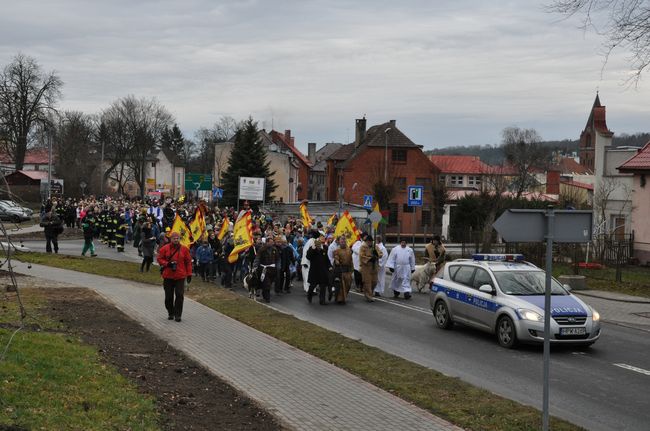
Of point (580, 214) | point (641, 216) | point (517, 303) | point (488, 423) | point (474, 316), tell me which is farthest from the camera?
point (641, 216)

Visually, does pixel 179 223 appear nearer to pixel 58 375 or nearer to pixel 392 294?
pixel 392 294

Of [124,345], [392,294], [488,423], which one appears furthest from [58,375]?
[392,294]

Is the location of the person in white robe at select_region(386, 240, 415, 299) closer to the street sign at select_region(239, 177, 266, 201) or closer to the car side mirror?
the car side mirror

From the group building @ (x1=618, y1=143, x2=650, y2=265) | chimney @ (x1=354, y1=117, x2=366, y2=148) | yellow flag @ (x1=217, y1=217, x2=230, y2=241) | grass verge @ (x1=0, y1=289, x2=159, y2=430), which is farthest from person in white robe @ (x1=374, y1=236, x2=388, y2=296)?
chimney @ (x1=354, y1=117, x2=366, y2=148)

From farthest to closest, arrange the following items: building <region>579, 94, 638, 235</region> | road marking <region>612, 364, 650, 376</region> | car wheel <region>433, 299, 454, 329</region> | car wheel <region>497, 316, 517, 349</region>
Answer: building <region>579, 94, 638, 235</region> → car wheel <region>433, 299, 454, 329</region> → car wheel <region>497, 316, 517, 349</region> → road marking <region>612, 364, 650, 376</region>

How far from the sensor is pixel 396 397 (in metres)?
9.66

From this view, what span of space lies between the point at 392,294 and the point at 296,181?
260 ft

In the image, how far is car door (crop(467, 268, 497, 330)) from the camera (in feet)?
47.5

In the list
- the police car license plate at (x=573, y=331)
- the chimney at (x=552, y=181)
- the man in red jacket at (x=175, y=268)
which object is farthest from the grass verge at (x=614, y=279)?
the chimney at (x=552, y=181)

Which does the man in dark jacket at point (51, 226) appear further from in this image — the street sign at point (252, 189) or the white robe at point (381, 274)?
the street sign at point (252, 189)

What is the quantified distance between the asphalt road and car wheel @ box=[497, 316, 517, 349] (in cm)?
16

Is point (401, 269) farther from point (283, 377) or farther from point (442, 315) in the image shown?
point (283, 377)

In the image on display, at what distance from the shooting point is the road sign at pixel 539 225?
7262mm

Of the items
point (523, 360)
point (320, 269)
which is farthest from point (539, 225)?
point (320, 269)
